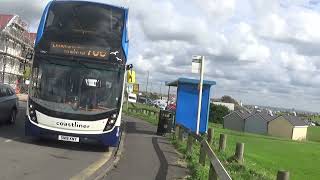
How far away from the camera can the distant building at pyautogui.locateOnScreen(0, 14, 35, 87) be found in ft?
291

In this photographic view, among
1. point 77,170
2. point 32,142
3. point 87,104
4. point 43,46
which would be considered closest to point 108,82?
point 87,104

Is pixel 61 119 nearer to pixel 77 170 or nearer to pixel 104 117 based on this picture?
pixel 104 117

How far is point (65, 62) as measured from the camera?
16.6 metres

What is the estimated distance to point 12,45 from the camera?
314 feet

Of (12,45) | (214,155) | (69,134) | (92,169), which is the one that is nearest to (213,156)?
(214,155)

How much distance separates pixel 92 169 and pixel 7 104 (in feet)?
35.1

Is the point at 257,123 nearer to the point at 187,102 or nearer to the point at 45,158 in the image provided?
the point at 187,102

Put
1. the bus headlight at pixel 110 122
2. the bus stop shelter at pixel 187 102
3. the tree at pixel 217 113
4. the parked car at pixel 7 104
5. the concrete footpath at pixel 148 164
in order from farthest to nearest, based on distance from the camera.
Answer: the tree at pixel 217 113
the bus stop shelter at pixel 187 102
the parked car at pixel 7 104
the bus headlight at pixel 110 122
the concrete footpath at pixel 148 164

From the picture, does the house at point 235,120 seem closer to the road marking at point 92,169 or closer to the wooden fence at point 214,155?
the wooden fence at point 214,155

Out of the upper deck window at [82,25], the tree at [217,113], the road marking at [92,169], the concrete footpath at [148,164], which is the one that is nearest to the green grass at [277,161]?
the concrete footpath at [148,164]

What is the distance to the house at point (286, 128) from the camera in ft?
318

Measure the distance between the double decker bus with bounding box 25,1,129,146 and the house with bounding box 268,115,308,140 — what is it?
269ft

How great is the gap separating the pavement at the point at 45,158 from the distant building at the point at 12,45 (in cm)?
6985

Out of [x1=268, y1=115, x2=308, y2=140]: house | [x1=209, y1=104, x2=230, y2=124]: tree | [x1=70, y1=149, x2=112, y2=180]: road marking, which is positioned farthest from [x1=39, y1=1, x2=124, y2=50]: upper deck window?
[x1=268, y1=115, x2=308, y2=140]: house
